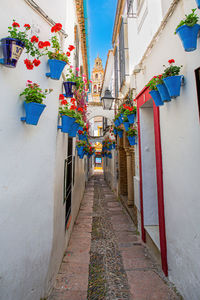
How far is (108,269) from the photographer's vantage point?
302cm

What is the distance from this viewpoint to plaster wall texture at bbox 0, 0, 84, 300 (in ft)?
5.61

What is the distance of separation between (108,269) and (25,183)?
2.39m

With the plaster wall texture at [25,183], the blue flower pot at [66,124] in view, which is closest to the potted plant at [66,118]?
the blue flower pot at [66,124]

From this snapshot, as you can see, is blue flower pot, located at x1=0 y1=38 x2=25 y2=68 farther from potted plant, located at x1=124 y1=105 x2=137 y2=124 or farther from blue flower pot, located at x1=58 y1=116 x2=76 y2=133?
potted plant, located at x1=124 y1=105 x2=137 y2=124

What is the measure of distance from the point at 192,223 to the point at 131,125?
10.4 ft

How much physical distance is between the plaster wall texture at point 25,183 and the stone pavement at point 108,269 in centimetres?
50

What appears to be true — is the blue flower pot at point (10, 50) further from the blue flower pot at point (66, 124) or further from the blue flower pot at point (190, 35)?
the blue flower pot at point (190, 35)

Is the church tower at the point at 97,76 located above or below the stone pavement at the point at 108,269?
above

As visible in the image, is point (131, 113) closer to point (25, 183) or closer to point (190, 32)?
point (190, 32)

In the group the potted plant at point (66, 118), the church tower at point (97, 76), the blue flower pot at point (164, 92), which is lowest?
the potted plant at point (66, 118)

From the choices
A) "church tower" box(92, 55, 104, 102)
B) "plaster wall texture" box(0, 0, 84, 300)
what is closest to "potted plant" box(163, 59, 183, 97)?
"plaster wall texture" box(0, 0, 84, 300)

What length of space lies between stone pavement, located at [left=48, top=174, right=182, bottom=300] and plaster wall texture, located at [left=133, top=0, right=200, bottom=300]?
430mm

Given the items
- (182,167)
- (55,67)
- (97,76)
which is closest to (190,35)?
(182,167)

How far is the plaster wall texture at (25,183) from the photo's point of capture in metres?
1.71
